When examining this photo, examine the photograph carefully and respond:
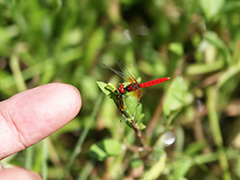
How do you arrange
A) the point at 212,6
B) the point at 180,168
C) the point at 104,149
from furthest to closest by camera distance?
the point at 212,6
the point at 180,168
the point at 104,149

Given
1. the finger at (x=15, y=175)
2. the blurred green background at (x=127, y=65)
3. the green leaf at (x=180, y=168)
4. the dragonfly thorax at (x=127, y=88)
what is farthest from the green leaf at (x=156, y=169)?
the finger at (x=15, y=175)

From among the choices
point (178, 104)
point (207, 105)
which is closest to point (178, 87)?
point (178, 104)

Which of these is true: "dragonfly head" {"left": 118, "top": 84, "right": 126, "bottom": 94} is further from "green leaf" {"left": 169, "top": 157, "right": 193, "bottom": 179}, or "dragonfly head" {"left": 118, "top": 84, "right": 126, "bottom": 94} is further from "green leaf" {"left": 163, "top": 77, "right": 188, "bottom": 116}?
"green leaf" {"left": 169, "top": 157, "right": 193, "bottom": 179}

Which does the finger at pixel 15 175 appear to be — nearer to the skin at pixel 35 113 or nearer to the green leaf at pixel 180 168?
the skin at pixel 35 113

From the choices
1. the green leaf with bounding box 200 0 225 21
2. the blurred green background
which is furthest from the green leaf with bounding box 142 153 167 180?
the green leaf with bounding box 200 0 225 21

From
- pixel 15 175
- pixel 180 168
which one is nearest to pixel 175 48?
pixel 180 168

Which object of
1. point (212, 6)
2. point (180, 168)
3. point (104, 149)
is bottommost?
point (180, 168)

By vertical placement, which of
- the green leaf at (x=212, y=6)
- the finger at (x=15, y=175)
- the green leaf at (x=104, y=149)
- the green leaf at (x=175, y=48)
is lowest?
the green leaf at (x=104, y=149)

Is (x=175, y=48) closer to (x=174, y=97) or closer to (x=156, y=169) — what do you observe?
(x=174, y=97)
